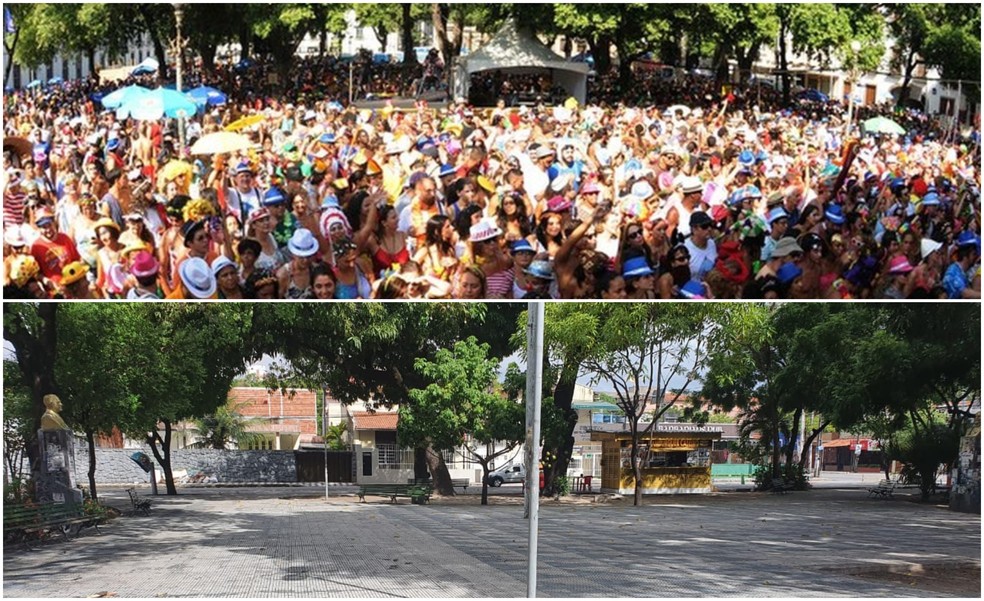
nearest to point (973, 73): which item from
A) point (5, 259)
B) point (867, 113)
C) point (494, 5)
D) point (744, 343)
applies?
point (867, 113)

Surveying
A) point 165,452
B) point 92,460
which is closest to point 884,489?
point 165,452

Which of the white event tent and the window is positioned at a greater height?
the white event tent

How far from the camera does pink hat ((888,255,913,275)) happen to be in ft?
34.8

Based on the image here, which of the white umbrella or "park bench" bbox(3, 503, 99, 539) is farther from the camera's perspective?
the white umbrella

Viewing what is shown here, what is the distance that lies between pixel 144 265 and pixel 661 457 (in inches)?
173

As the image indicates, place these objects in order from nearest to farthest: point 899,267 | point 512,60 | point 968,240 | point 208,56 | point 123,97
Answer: point 899,267 < point 968,240 < point 123,97 < point 512,60 < point 208,56

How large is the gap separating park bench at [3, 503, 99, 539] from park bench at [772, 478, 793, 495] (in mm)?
5375

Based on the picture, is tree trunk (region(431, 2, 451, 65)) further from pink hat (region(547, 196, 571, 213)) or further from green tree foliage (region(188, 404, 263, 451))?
green tree foliage (region(188, 404, 263, 451))

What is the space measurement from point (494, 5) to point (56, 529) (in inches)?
933

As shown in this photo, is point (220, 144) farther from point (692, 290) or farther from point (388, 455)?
point (692, 290)

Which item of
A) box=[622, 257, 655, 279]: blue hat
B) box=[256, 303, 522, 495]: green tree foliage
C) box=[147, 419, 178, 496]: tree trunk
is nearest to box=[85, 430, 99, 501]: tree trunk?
box=[147, 419, 178, 496]: tree trunk

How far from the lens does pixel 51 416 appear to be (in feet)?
31.1

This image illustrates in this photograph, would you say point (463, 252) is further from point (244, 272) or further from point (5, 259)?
point (5, 259)

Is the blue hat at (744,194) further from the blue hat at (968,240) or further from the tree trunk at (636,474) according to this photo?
the tree trunk at (636,474)
